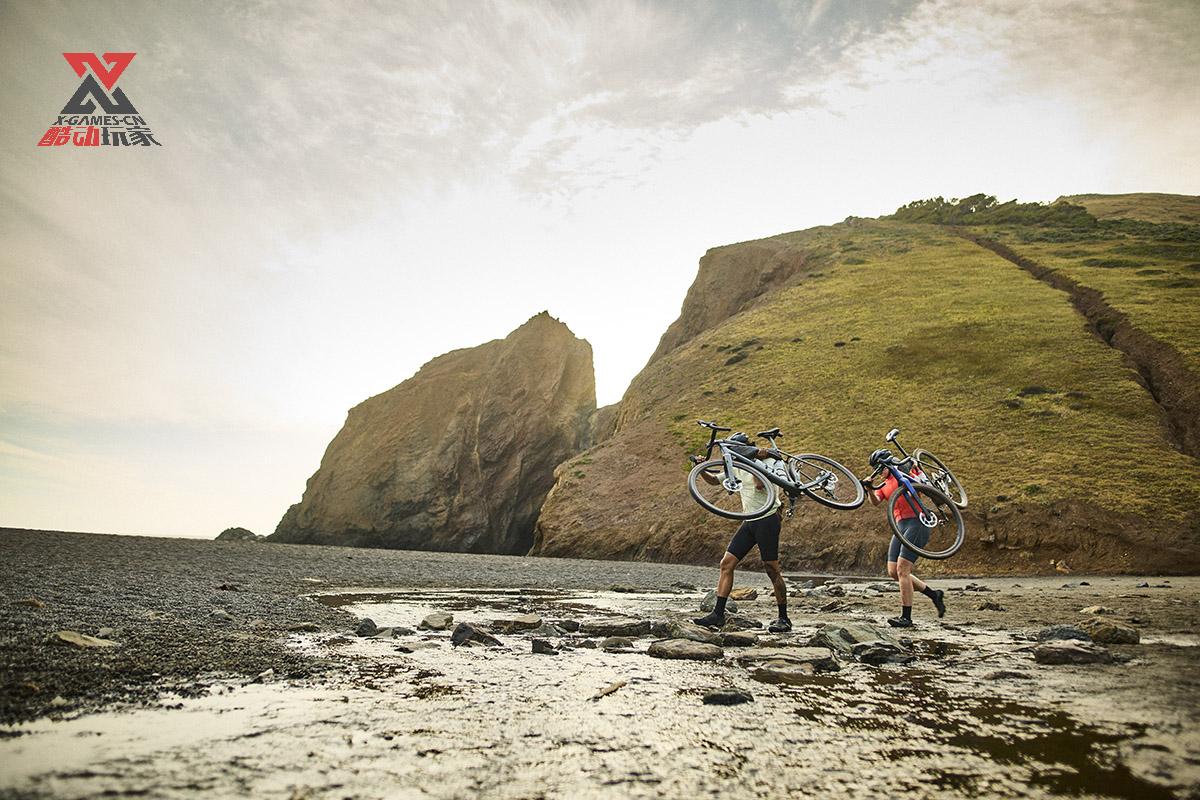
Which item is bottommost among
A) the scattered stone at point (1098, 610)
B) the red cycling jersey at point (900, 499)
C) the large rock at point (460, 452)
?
the scattered stone at point (1098, 610)

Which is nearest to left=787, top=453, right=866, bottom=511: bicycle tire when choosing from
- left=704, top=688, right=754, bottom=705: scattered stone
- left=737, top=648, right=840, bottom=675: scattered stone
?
left=737, top=648, right=840, bottom=675: scattered stone

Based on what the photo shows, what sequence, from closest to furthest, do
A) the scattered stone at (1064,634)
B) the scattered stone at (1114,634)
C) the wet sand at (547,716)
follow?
the wet sand at (547,716) → the scattered stone at (1114,634) → the scattered stone at (1064,634)

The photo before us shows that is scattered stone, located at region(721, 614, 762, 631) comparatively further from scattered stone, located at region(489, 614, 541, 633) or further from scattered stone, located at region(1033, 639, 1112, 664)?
scattered stone, located at region(1033, 639, 1112, 664)

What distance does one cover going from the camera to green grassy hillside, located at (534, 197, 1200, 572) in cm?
2720

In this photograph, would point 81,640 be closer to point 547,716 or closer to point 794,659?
point 547,716

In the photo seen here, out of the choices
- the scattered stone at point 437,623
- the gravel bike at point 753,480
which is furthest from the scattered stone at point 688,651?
the scattered stone at point 437,623

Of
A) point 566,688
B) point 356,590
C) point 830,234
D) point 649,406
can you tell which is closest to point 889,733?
point 566,688

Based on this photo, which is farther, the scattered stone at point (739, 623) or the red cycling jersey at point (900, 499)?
Result: the red cycling jersey at point (900, 499)

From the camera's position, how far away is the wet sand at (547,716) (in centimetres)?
366

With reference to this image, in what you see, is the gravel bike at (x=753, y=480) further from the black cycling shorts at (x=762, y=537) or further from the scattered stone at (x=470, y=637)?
the scattered stone at (x=470, y=637)

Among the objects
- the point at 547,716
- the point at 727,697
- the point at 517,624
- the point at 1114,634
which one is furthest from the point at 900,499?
the point at 547,716

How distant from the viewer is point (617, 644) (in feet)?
28.5

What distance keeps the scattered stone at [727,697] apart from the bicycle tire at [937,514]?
23.1 feet

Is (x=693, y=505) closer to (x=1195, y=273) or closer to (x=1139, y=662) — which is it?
→ (x=1139, y=662)
